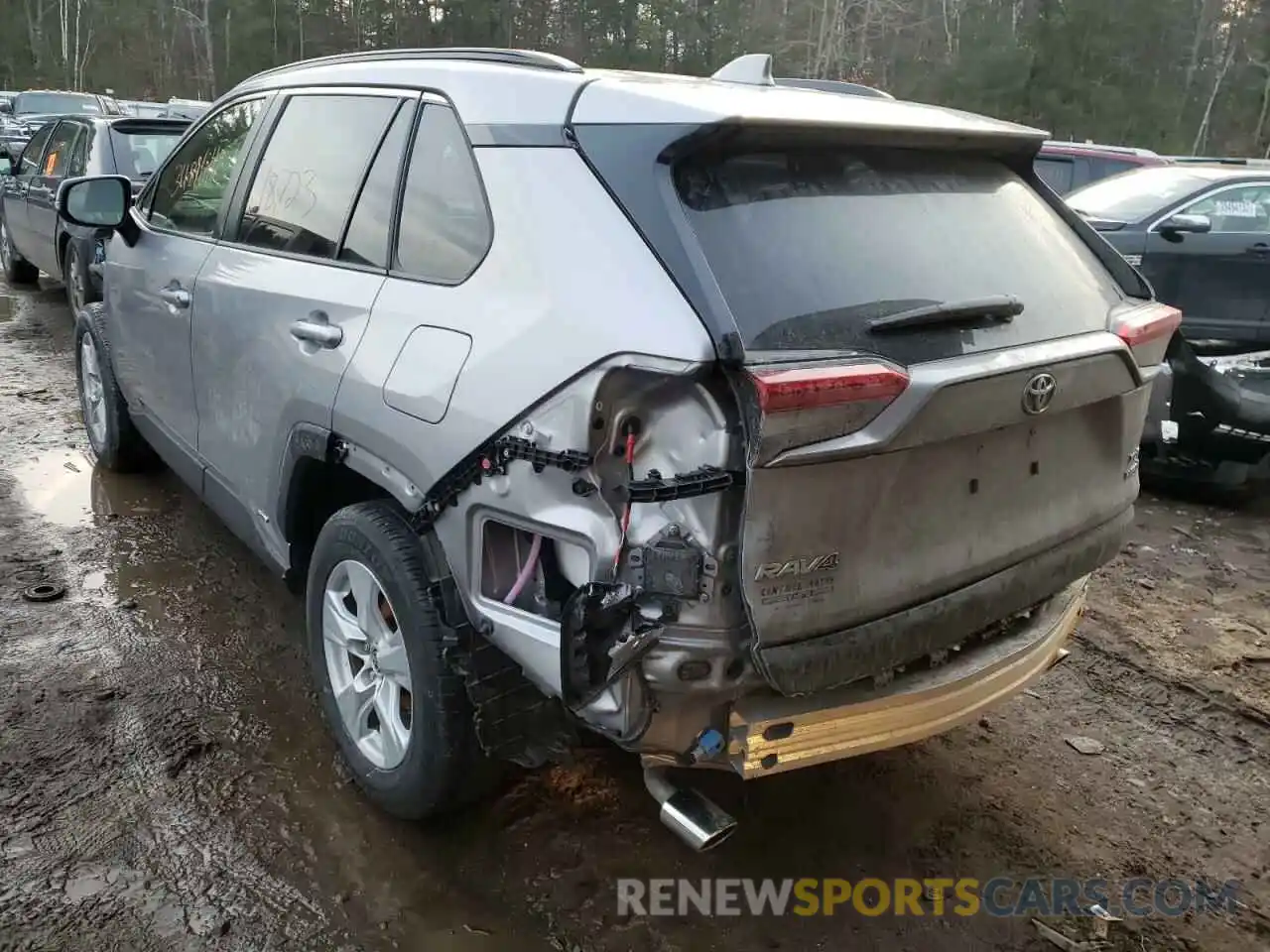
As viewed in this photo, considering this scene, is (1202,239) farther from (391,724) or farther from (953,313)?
(391,724)

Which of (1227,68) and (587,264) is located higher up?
(1227,68)

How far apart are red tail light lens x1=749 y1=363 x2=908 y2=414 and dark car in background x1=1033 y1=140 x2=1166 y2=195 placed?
29.1 ft

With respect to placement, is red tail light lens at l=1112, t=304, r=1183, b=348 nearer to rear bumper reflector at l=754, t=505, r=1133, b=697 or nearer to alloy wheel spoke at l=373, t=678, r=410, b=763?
rear bumper reflector at l=754, t=505, r=1133, b=697

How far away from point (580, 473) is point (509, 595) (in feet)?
1.33

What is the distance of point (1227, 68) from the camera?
3400 cm

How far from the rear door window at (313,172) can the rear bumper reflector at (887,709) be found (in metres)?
1.80

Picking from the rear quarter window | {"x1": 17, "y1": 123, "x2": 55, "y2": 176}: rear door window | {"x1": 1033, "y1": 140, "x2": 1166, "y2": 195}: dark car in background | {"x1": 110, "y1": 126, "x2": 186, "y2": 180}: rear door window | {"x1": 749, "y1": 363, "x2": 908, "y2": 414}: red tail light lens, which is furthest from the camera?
the rear quarter window

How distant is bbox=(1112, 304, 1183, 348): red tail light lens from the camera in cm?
258

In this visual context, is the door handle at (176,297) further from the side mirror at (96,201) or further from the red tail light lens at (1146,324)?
the red tail light lens at (1146,324)

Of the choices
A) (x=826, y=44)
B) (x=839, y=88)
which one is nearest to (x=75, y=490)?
(x=839, y=88)

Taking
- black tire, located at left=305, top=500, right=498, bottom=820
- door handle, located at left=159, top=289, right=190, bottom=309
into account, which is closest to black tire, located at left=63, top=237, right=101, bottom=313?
door handle, located at left=159, top=289, right=190, bottom=309

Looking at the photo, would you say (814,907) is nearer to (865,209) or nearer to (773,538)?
(773,538)

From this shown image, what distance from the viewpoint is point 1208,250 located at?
25.6 feet

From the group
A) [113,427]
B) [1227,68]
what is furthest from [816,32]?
[113,427]
